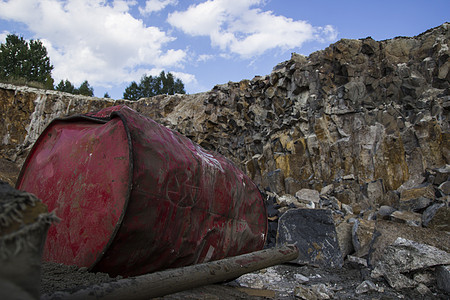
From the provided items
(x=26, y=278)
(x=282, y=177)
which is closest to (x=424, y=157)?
(x=282, y=177)

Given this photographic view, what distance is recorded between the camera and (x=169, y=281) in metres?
1.73

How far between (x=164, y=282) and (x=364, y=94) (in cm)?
1116

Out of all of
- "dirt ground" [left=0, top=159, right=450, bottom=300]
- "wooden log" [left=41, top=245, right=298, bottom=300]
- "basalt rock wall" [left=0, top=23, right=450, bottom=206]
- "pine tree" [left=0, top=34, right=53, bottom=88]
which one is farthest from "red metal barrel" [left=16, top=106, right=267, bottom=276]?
"pine tree" [left=0, top=34, right=53, bottom=88]

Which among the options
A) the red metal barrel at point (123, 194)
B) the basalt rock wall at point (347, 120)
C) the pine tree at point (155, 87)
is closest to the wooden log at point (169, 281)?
the red metal barrel at point (123, 194)

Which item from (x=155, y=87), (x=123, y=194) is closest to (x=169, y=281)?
(x=123, y=194)

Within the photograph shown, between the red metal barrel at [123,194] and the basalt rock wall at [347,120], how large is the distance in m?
7.90

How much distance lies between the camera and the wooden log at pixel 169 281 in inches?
53.1

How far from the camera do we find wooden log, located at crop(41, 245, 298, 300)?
1.35 m

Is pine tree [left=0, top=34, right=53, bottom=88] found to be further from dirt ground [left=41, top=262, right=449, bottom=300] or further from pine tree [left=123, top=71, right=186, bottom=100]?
dirt ground [left=41, top=262, right=449, bottom=300]

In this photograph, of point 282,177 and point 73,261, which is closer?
point 73,261

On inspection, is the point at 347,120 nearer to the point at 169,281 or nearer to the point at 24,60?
the point at 169,281

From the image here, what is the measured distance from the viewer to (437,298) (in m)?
3.57

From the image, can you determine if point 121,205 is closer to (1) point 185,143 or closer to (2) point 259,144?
(1) point 185,143

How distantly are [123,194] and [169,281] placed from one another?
659 millimetres
